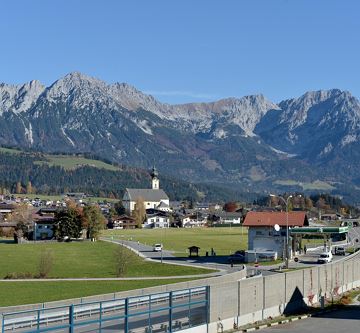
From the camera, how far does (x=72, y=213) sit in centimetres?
16250

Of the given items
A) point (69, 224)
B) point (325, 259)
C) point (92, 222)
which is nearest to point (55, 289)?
point (325, 259)

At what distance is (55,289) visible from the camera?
72500mm

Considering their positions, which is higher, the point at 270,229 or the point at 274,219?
the point at 274,219

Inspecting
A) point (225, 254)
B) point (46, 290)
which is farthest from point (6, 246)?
point (46, 290)

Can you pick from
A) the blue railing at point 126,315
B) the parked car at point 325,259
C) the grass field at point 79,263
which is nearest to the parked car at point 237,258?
the grass field at point 79,263

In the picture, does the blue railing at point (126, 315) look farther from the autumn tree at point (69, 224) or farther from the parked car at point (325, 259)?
the autumn tree at point (69, 224)

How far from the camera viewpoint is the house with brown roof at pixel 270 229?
10738cm

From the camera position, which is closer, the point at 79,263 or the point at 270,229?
the point at 270,229

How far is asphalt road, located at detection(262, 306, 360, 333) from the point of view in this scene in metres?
41.8

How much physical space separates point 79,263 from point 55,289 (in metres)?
36.4

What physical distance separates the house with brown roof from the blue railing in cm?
6956

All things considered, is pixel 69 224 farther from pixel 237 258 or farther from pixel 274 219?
pixel 274 219

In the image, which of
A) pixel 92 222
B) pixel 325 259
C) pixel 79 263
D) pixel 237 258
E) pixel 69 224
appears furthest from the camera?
pixel 92 222

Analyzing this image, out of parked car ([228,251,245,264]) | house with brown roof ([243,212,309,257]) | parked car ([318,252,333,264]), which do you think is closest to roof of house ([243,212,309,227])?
house with brown roof ([243,212,309,257])
